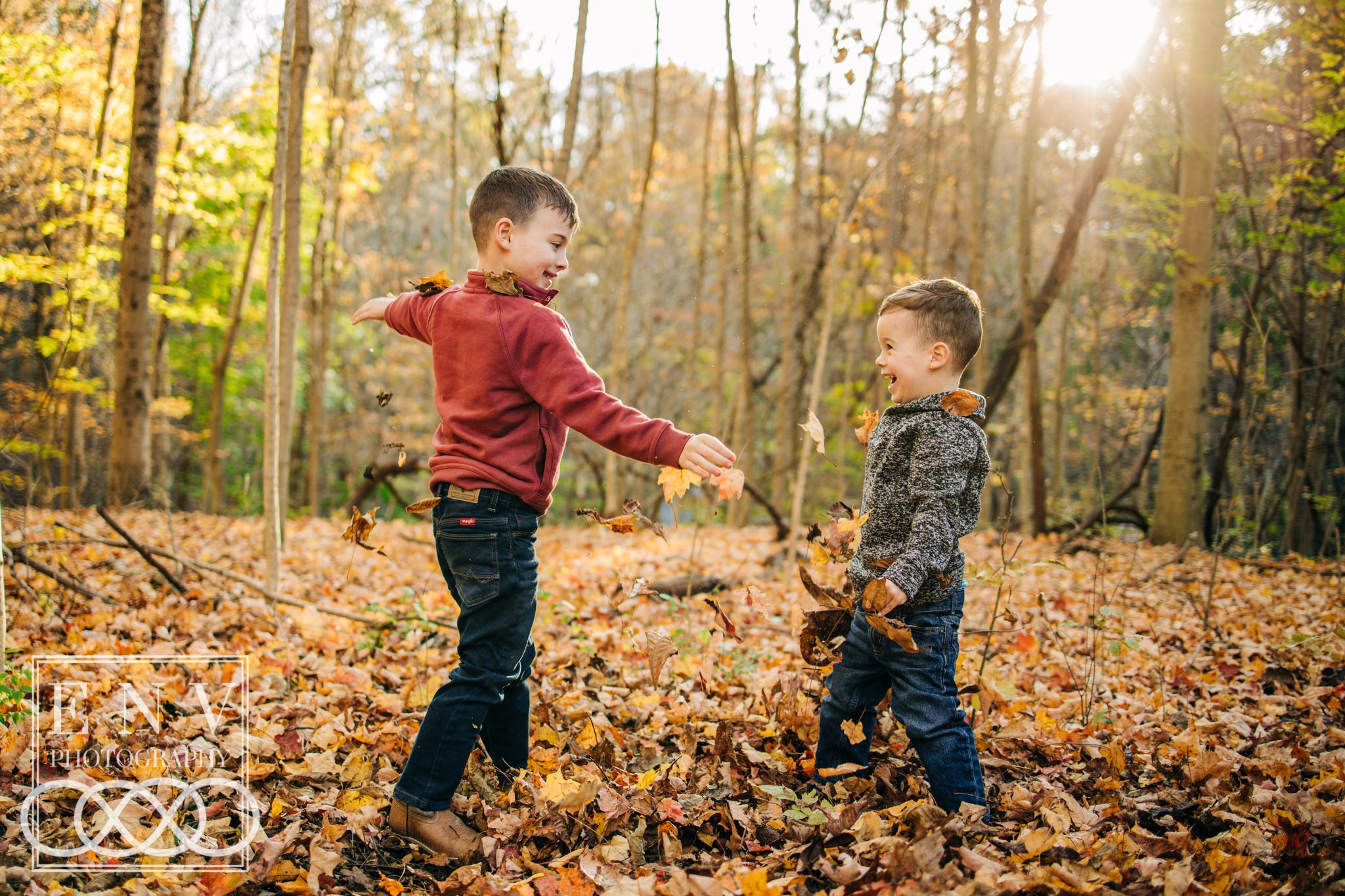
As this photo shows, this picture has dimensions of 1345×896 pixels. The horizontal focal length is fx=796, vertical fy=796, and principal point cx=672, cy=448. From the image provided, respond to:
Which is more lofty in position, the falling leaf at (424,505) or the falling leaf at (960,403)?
the falling leaf at (960,403)

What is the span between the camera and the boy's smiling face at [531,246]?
2.30m

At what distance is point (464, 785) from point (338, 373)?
21.1 metres

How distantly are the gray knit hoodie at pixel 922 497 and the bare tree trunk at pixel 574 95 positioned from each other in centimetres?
344

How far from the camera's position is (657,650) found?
257 cm

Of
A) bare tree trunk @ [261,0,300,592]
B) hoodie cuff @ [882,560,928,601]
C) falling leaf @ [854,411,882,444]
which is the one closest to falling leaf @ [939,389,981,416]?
falling leaf @ [854,411,882,444]

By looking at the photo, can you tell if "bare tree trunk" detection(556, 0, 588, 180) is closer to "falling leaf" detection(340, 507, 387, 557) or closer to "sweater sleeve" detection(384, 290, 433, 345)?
"sweater sleeve" detection(384, 290, 433, 345)

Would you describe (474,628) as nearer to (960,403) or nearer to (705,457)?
(705,457)

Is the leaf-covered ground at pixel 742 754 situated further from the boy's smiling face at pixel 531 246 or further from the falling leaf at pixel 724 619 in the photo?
the boy's smiling face at pixel 531 246

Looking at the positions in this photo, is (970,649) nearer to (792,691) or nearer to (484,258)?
(792,691)

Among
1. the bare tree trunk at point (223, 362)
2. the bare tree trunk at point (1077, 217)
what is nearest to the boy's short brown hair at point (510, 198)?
the bare tree trunk at point (1077, 217)

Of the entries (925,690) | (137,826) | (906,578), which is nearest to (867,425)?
(906,578)

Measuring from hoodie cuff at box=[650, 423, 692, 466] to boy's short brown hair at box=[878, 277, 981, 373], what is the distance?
77 cm

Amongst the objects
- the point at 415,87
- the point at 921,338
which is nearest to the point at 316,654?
the point at 921,338

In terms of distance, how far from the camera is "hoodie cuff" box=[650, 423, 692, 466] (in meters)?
2.05
